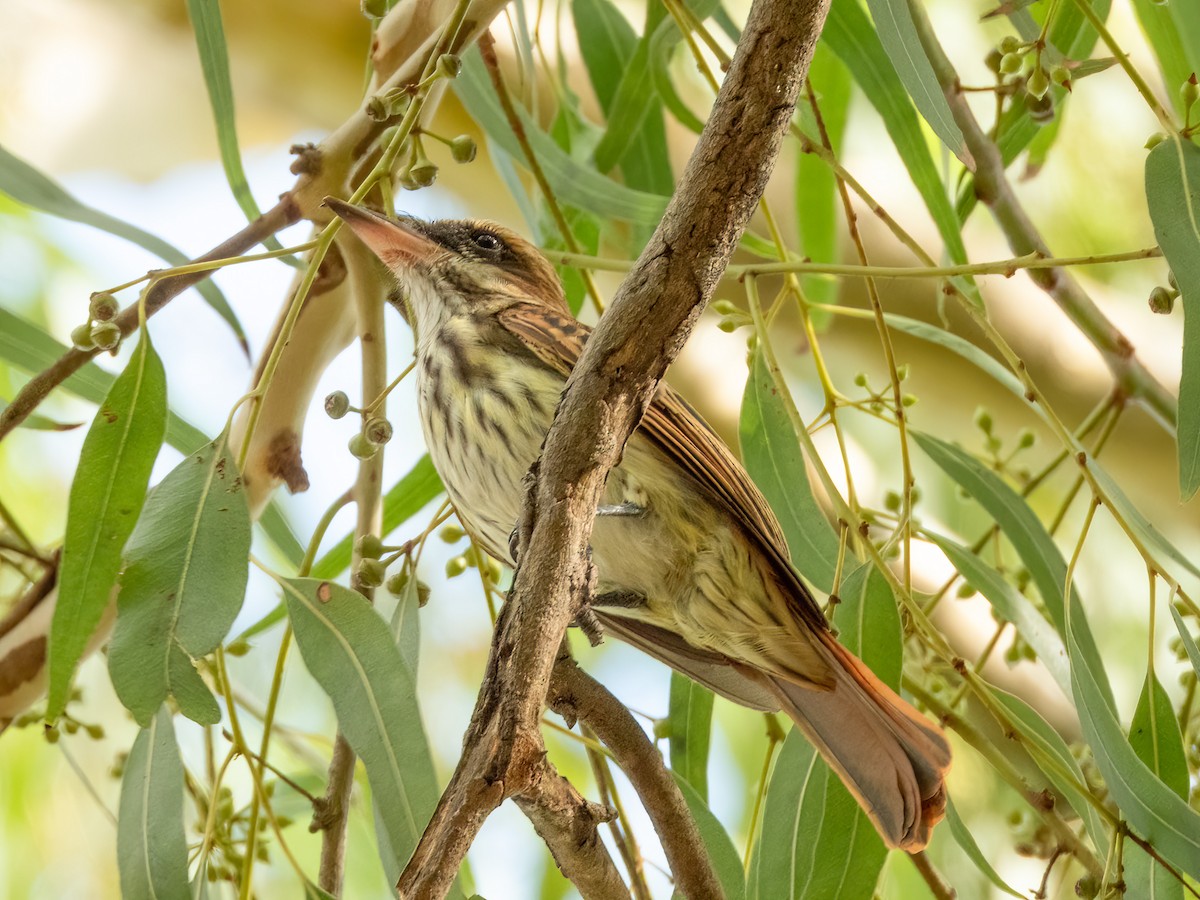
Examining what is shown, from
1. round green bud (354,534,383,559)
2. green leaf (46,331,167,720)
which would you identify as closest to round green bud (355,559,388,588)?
round green bud (354,534,383,559)

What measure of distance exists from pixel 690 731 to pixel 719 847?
26 cm

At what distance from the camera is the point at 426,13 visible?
2.17m

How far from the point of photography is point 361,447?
1814mm

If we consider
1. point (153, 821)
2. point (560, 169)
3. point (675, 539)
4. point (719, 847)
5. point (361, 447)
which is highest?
point (560, 169)

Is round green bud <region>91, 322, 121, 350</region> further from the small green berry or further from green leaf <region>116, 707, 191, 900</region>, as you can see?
the small green berry

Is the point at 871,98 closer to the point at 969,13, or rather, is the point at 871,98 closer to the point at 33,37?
the point at 969,13

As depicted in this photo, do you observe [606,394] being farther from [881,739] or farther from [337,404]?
[881,739]

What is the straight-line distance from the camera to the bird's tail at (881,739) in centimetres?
193

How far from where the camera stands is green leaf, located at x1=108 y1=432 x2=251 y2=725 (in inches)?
62.6

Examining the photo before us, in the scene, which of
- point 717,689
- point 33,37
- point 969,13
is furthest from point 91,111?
point 717,689

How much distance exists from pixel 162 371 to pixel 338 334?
45 cm

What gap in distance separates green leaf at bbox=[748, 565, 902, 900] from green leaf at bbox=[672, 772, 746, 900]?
0.15 meters

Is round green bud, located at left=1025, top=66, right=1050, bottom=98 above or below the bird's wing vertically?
above

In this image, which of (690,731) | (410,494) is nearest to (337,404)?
(410,494)
